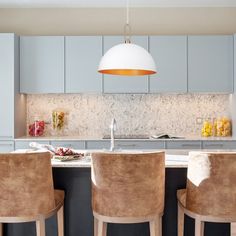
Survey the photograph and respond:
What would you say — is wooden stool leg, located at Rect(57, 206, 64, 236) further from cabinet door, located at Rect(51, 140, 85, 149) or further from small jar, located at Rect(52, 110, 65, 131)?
small jar, located at Rect(52, 110, 65, 131)

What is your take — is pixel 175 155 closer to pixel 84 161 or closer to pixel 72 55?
pixel 84 161

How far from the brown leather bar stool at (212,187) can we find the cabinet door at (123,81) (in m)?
2.48

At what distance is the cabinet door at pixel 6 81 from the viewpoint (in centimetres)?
443

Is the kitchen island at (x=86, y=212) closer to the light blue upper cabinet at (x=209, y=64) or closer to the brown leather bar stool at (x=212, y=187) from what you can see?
the brown leather bar stool at (x=212, y=187)

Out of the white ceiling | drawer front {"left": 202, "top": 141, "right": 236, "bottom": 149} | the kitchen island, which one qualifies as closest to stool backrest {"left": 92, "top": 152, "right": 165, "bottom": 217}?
the kitchen island

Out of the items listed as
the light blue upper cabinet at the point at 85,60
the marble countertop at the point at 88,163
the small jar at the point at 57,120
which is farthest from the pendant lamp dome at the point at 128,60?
the small jar at the point at 57,120

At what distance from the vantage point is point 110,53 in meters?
2.64

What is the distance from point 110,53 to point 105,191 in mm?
1071

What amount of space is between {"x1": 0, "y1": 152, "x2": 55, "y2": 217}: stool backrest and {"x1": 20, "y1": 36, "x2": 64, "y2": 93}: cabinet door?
2.56 metres

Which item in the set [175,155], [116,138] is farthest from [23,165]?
[116,138]

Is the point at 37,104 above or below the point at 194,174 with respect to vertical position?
above

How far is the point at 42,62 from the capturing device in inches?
181

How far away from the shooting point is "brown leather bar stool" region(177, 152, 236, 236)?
6.91ft

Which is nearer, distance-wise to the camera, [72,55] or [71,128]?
[72,55]
